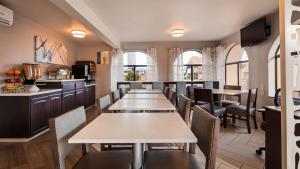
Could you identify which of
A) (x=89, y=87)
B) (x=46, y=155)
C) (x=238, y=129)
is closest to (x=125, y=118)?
(x=46, y=155)

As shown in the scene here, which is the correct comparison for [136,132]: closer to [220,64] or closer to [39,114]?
[39,114]

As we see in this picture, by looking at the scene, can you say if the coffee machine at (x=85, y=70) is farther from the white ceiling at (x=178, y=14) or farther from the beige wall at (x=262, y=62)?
the beige wall at (x=262, y=62)

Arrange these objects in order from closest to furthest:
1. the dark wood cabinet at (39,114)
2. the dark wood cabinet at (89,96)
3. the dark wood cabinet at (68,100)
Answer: the dark wood cabinet at (39,114)
the dark wood cabinet at (68,100)
the dark wood cabinet at (89,96)

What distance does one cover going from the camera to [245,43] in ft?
16.2

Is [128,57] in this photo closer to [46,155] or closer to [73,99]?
[73,99]

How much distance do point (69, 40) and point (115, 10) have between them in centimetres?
359

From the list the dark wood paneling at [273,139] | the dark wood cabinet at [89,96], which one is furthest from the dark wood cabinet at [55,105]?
the dark wood paneling at [273,139]

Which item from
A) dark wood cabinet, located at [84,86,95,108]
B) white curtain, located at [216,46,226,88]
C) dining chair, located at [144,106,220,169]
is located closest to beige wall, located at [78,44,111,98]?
dark wood cabinet, located at [84,86,95,108]

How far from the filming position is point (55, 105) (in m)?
4.25

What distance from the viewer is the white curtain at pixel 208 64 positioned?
22.7ft

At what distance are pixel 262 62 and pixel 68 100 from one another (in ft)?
16.1

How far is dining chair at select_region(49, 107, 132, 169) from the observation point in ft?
3.79

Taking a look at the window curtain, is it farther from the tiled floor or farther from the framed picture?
the framed picture

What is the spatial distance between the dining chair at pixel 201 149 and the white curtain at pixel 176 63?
5.51 meters
